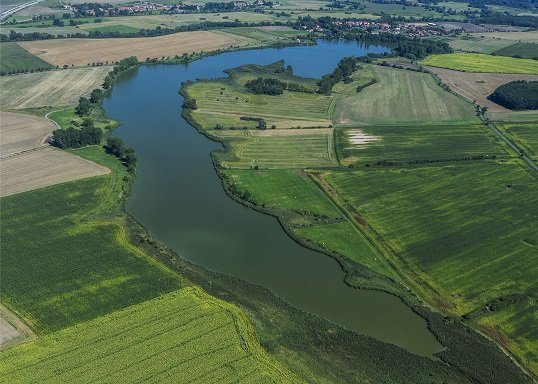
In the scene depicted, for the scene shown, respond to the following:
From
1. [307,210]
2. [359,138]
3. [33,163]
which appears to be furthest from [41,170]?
[359,138]

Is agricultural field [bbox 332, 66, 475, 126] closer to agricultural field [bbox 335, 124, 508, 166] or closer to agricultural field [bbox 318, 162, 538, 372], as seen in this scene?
agricultural field [bbox 335, 124, 508, 166]

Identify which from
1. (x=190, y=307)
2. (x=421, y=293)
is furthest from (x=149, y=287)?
(x=421, y=293)

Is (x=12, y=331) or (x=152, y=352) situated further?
(x=12, y=331)

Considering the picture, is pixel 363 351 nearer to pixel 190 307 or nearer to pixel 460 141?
pixel 190 307

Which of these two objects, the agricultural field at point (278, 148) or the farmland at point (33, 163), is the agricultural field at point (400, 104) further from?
the farmland at point (33, 163)

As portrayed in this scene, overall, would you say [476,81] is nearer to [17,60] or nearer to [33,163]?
[33,163]

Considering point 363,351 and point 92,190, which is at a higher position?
point 92,190

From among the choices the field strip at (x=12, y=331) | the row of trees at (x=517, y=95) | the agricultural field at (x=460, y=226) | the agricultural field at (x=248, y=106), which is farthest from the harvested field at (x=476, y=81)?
the field strip at (x=12, y=331)
